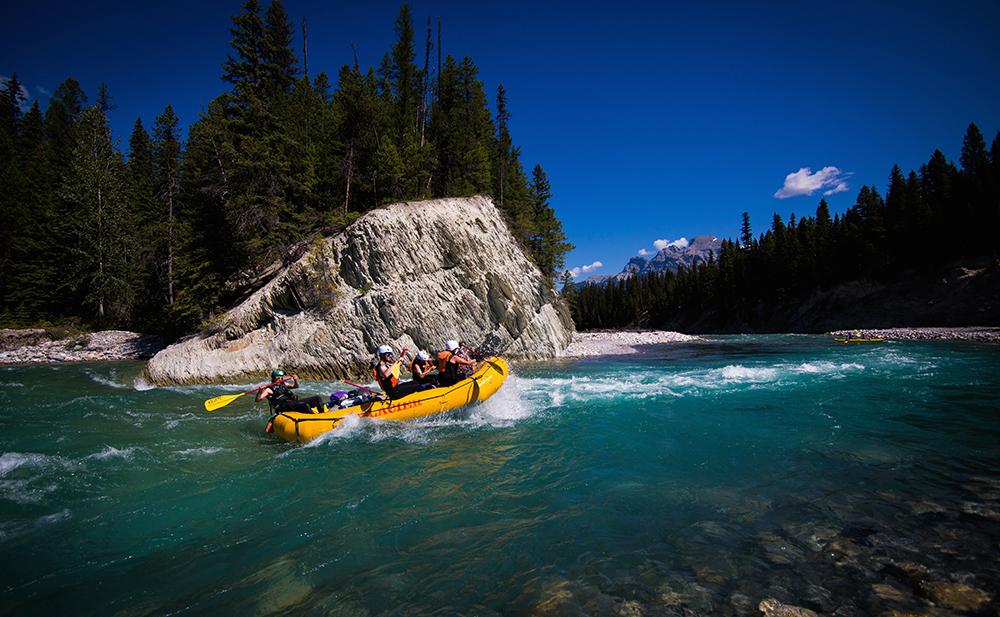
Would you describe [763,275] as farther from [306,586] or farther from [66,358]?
[66,358]

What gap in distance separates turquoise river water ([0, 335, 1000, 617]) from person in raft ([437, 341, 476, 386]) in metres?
0.93

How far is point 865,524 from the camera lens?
427cm

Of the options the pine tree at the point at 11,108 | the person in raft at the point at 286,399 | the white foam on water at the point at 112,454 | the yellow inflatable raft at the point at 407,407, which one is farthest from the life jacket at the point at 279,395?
the pine tree at the point at 11,108

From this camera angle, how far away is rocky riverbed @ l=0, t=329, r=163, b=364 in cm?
2325

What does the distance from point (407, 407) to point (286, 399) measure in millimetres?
2960

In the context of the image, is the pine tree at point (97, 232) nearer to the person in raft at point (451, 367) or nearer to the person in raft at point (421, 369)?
the person in raft at point (421, 369)

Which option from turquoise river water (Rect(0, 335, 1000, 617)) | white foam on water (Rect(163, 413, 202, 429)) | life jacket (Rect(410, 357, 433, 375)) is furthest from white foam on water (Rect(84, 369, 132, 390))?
life jacket (Rect(410, 357, 433, 375))

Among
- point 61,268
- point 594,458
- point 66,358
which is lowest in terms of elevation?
point 594,458

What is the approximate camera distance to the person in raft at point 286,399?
9.03 metres

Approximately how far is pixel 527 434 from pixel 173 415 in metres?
9.79

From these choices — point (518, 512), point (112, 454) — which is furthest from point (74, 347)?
point (518, 512)

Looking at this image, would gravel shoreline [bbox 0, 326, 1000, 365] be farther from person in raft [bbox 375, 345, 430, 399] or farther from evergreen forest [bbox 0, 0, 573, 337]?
person in raft [bbox 375, 345, 430, 399]

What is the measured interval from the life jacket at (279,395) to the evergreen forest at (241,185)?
12.0m

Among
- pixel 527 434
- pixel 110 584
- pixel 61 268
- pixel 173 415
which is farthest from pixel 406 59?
pixel 110 584
